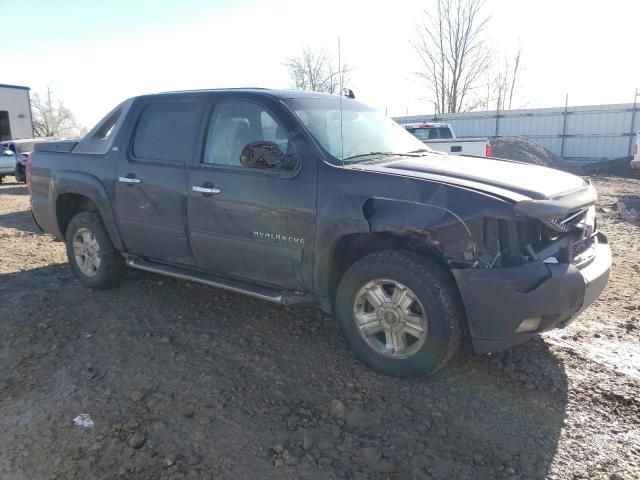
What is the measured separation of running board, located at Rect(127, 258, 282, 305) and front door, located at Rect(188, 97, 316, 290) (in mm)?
68

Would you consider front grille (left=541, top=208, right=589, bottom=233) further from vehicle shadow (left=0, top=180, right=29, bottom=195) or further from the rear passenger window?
vehicle shadow (left=0, top=180, right=29, bottom=195)

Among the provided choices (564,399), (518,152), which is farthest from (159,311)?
(518,152)

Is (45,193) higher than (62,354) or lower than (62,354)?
higher

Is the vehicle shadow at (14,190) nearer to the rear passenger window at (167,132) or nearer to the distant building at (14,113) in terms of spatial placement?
the rear passenger window at (167,132)

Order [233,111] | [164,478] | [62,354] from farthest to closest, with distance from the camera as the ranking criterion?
1. [233,111]
2. [62,354]
3. [164,478]

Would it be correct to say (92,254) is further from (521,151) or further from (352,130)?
(521,151)

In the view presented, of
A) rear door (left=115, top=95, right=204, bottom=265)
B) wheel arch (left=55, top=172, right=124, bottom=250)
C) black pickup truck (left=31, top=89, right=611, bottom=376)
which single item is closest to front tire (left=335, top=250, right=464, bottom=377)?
black pickup truck (left=31, top=89, right=611, bottom=376)

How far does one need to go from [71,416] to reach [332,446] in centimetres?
157

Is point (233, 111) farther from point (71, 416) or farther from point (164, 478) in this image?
point (164, 478)

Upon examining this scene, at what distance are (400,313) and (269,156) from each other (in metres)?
1.41

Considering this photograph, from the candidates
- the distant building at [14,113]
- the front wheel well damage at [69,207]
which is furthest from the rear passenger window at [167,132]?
the distant building at [14,113]

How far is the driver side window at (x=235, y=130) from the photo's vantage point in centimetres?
411

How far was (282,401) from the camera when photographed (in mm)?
3328

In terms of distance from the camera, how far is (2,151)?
18766 millimetres
